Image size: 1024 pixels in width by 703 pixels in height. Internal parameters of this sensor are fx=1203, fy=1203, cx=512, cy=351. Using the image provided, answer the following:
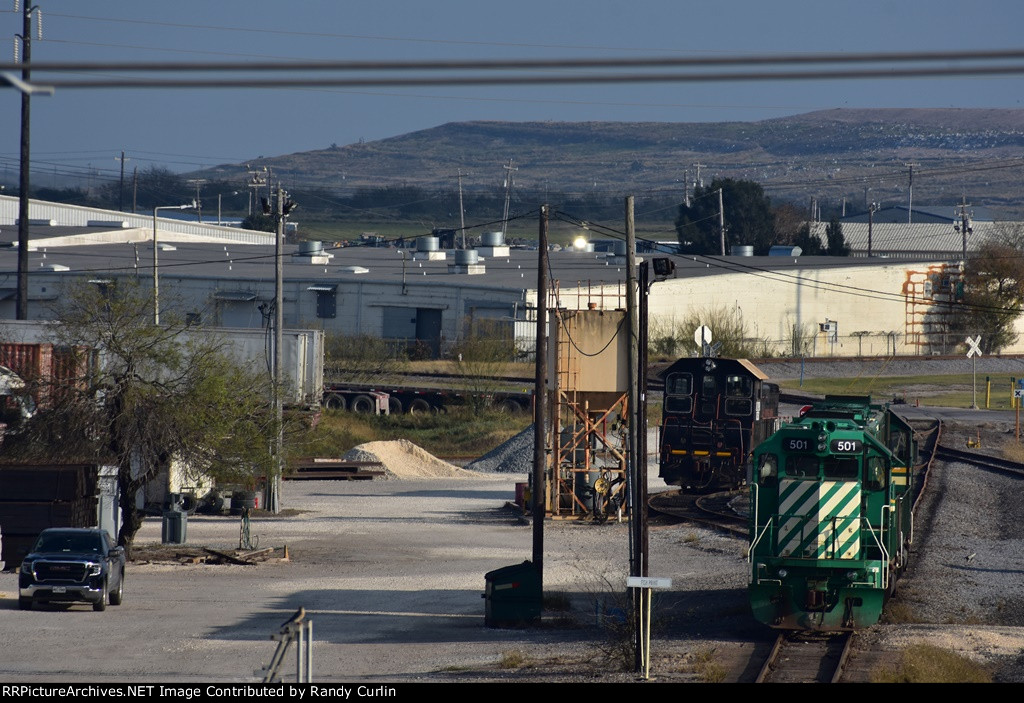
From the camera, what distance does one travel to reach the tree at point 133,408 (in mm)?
25312

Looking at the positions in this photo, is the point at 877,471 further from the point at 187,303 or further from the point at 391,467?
the point at 187,303

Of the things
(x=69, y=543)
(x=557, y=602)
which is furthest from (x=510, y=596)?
(x=69, y=543)

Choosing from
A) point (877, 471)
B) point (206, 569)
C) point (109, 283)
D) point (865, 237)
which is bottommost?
point (206, 569)

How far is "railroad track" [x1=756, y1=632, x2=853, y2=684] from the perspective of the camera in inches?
620

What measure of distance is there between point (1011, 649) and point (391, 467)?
3109cm

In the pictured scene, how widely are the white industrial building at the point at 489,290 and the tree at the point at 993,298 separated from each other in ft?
4.61

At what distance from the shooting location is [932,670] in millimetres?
15047

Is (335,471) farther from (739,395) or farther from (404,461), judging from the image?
(739,395)

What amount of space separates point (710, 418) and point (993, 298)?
56466mm

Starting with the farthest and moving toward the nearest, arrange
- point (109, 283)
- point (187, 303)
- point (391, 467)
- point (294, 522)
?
point (187, 303), point (391, 467), point (294, 522), point (109, 283)

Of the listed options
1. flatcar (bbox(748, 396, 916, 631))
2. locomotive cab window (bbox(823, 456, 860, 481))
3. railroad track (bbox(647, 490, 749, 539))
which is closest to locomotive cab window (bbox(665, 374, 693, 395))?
railroad track (bbox(647, 490, 749, 539))

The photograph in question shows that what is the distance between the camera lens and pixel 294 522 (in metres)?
33.5
